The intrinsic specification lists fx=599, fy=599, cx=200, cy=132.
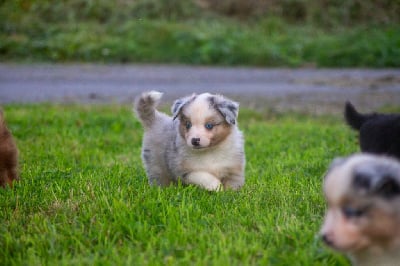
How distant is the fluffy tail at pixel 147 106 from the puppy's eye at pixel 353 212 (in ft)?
9.95

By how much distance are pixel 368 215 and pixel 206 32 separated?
16.0 m

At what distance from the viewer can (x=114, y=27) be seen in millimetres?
19828

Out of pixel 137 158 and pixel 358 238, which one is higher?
pixel 358 238

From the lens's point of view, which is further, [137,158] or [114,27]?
[114,27]

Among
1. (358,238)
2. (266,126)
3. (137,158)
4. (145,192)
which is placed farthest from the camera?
(266,126)

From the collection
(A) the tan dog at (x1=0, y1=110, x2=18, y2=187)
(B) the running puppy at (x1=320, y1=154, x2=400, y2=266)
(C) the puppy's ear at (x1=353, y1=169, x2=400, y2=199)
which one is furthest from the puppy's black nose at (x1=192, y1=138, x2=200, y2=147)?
(C) the puppy's ear at (x1=353, y1=169, x2=400, y2=199)

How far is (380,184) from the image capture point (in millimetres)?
3107

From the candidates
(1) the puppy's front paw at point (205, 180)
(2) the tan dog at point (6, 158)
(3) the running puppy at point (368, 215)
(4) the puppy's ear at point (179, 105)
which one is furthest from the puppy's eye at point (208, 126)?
(3) the running puppy at point (368, 215)

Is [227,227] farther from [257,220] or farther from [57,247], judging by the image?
[57,247]

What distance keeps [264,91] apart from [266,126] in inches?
160

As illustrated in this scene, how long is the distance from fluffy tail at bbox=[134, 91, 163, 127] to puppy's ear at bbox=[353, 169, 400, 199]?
3051 millimetres

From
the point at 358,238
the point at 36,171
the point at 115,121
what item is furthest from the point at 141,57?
the point at 358,238

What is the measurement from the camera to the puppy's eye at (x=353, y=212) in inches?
124

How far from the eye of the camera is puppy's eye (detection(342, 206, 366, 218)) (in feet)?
10.3
